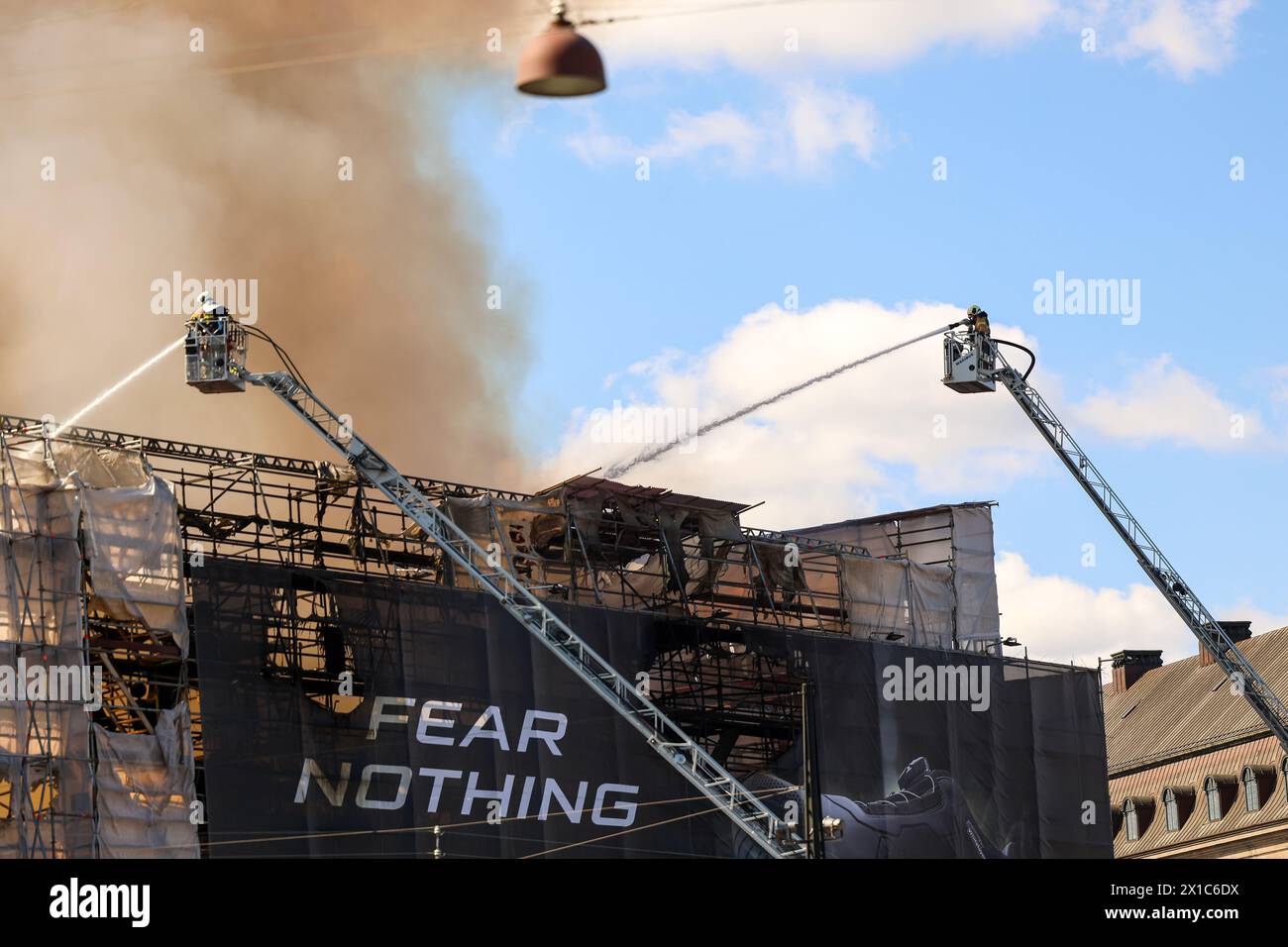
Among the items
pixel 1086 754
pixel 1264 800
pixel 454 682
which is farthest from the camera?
pixel 1264 800

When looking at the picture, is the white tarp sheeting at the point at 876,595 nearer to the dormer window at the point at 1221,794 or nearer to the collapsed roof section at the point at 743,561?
the collapsed roof section at the point at 743,561

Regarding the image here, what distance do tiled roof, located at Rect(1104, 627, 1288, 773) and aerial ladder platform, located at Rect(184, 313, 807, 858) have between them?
3561cm

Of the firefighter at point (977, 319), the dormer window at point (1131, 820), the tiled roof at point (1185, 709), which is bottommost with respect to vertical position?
the dormer window at point (1131, 820)

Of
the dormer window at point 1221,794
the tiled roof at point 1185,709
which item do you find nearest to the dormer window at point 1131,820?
the tiled roof at point 1185,709

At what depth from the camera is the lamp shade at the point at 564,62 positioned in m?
16.7

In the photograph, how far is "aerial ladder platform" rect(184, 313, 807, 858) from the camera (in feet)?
168

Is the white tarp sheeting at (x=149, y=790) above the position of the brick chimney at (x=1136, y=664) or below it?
below

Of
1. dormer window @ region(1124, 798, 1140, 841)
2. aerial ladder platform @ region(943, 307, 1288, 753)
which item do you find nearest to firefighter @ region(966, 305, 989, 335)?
aerial ladder platform @ region(943, 307, 1288, 753)

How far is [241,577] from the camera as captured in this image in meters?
46.6

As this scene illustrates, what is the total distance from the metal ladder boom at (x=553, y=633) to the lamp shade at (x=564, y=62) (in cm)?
3455

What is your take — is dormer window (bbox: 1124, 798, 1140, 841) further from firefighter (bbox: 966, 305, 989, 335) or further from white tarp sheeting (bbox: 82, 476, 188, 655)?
white tarp sheeting (bbox: 82, 476, 188, 655)
